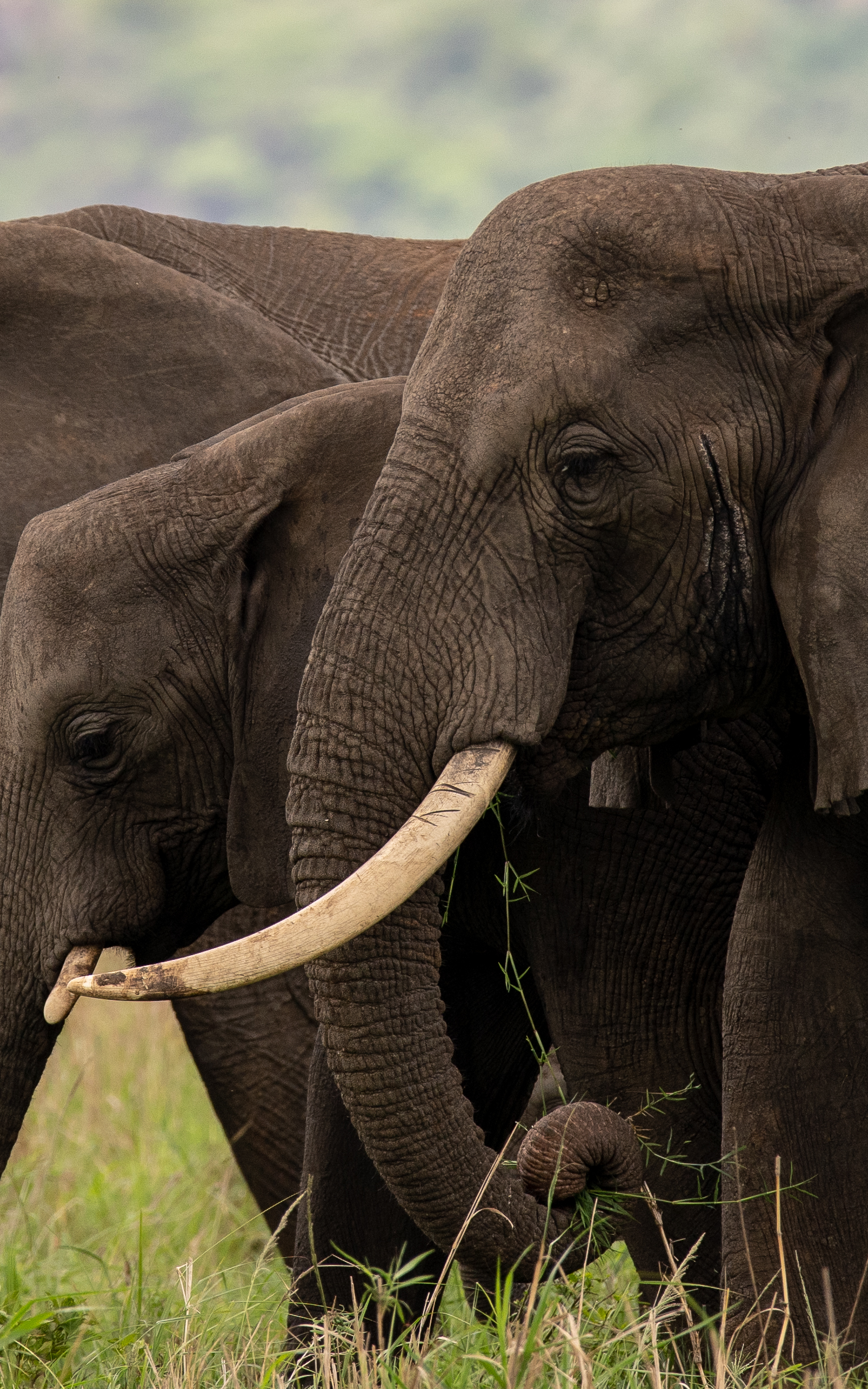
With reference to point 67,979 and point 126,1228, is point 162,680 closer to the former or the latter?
point 67,979

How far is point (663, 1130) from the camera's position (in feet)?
12.4

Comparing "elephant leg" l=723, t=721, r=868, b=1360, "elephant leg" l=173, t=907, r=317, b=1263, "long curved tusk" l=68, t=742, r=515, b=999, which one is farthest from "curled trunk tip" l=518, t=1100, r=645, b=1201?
"elephant leg" l=173, t=907, r=317, b=1263

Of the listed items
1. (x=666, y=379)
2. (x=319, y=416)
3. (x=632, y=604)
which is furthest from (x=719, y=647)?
(x=319, y=416)

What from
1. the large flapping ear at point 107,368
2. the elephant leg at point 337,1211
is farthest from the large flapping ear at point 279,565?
the large flapping ear at point 107,368

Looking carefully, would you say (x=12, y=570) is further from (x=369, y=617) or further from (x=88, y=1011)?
(x=88, y=1011)

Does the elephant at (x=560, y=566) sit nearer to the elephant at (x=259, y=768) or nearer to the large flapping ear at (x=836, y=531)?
the large flapping ear at (x=836, y=531)

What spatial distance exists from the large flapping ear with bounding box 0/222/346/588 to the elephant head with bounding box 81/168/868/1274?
5.33 ft

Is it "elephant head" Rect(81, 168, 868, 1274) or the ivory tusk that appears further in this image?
the ivory tusk

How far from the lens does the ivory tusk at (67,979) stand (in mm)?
3619

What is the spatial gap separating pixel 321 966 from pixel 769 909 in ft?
2.45

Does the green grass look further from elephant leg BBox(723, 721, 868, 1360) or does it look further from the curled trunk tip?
elephant leg BBox(723, 721, 868, 1360)

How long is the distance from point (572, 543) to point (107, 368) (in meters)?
2.00

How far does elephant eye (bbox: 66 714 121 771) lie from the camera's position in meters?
3.73

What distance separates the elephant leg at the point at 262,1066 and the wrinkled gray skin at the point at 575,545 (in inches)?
68.2
